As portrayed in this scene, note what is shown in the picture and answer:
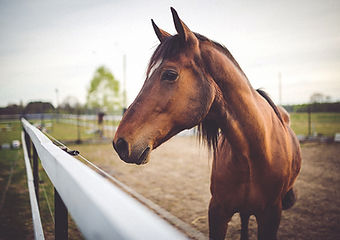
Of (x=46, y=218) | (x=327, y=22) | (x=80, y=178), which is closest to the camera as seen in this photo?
(x=80, y=178)

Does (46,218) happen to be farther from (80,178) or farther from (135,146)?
(80,178)

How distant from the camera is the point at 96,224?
40 cm

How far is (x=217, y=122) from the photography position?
1.67 m

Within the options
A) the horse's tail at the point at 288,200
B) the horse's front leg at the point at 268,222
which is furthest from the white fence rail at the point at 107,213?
the horse's tail at the point at 288,200

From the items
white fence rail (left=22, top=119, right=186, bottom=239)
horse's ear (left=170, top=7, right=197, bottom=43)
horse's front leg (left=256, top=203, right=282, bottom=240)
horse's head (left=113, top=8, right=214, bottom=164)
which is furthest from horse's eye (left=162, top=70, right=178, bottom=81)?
horse's front leg (left=256, top=203, right=282, bottom=240)

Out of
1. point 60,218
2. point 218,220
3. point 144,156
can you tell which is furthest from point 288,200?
point 60,218

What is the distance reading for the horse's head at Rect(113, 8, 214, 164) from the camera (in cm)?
130

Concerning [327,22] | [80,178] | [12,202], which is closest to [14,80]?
[12,202]

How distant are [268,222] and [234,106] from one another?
4.60ft

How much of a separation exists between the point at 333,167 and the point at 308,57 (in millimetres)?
12267

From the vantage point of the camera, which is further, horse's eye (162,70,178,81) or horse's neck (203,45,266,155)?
horse's neck (203,45,266,155)

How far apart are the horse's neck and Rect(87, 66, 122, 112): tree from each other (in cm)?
3256

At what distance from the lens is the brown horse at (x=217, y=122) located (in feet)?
4.46

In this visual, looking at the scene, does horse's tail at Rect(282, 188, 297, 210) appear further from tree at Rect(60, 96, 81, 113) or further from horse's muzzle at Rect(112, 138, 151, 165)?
tree at Rect(60, 96, 81, 113)
